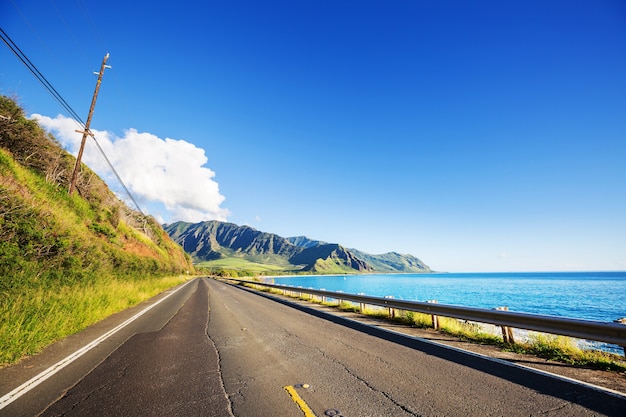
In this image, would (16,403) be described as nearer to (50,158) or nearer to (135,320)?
(135,320)

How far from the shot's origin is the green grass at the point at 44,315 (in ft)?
18.4

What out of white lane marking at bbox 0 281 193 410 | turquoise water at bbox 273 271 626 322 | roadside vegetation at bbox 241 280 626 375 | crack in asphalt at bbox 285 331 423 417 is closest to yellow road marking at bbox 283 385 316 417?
crack in asphalt at bbox 285 331 423 417

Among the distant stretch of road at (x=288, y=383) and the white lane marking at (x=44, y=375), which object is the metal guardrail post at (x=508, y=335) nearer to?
the distant stretch of road at (x=288, y=383)

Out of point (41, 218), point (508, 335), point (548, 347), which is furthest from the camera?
point (41, 218)

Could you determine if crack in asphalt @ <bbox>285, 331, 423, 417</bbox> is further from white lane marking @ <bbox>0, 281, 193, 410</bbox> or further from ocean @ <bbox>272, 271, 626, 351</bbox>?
ocean @ <bbox>272, 271, 626, 351</bbox>

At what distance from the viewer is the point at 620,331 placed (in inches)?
185

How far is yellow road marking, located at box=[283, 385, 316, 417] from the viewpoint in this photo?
10.7 ft

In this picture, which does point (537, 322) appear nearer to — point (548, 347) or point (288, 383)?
point (548, 347)

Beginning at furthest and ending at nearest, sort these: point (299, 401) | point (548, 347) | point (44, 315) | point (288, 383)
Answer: point (44, 315)
point (548, 347)
point (288, 383)
point (299, 401)

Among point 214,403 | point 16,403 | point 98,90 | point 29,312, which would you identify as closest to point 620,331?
point 214,403

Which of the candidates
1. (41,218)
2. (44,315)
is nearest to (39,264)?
(41,218)

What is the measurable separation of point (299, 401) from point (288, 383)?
68cm

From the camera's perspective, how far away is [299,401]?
3.58 m

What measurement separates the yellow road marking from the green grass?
5.29 m
